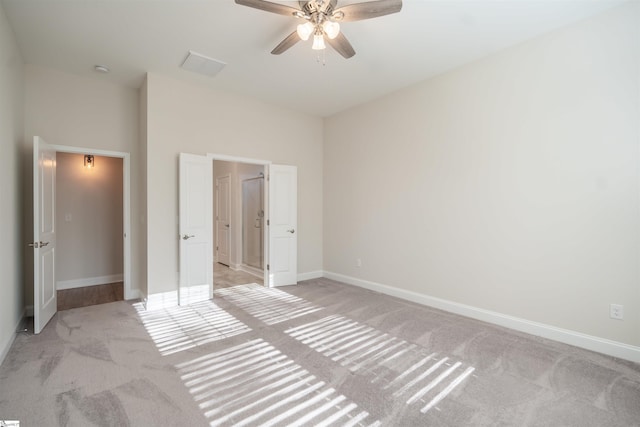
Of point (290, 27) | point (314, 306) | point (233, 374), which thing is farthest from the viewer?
point (314, 306)

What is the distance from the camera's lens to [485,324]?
3.41m

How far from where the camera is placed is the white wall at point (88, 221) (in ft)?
16.0

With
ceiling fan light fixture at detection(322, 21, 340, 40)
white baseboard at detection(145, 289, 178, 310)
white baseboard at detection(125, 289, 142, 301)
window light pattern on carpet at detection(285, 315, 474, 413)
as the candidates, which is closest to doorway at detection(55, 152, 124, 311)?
white baseboard at detection(125, 289, 142, 301)

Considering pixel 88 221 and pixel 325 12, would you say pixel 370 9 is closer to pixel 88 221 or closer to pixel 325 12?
pixel 325 12

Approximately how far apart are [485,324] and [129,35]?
16.1 ft

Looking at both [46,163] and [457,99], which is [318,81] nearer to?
[457,99]

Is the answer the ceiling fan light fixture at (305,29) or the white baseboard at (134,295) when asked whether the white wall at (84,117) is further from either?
the ceiling fan light fixture at (305,29)

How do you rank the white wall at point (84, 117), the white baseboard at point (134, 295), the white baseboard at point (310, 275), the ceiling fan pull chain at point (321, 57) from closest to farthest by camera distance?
the ceiling fan pull chain at point (321, 57) < the white wall at point (84, 117) < the white baseboard at point (134, 295) < the white baseboard at point (310, 275)

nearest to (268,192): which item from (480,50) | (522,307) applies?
(480,50)

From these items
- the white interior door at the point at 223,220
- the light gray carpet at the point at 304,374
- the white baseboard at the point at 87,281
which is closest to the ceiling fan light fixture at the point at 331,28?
the light gray carpet at the point at 304,374

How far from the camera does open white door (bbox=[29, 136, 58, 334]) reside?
10.1 feet

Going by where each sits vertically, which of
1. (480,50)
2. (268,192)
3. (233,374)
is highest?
(480,50)

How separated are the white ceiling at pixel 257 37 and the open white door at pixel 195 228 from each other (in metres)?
1.23

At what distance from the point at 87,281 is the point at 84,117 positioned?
106 inches
